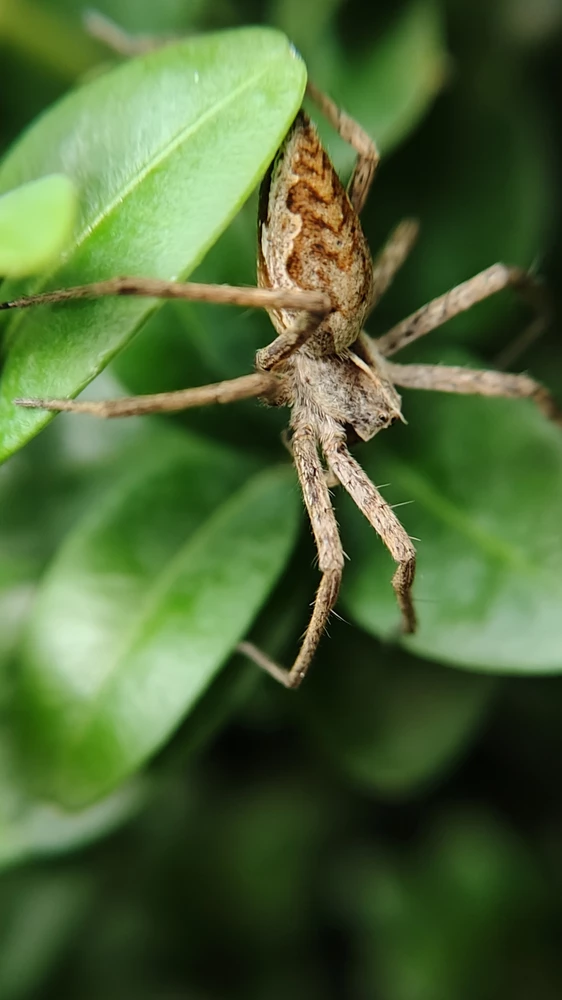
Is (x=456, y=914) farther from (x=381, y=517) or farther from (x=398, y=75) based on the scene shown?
(x=398, y=75)

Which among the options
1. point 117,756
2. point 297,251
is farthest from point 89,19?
point 117,756

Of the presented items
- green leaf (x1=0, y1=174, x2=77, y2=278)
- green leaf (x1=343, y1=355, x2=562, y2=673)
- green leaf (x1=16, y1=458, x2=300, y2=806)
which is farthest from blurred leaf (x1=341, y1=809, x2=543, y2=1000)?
green leaf (x1=0, y1=174, x2=77, y2=278)

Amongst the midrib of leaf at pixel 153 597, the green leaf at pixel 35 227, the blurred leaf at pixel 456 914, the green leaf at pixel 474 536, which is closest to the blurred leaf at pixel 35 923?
the blurred leaf at pixel 456 914

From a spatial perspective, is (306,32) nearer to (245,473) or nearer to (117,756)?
(245,473)

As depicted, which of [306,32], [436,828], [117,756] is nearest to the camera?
[117,756]

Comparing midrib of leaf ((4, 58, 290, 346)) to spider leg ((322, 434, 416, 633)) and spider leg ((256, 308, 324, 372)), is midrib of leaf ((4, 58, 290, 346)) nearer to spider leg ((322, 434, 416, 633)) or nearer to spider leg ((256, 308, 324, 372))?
spider leg ((256, 308, 324, 372))

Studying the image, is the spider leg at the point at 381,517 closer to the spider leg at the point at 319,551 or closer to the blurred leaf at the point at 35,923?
the spider leg at the point at 319,551

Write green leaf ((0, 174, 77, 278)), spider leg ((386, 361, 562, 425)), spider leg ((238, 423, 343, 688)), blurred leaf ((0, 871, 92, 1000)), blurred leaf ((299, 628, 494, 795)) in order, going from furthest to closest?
blurred leaf ((0, 871, 92, 1000))
blurred leaf ((299, 628, 494, 795))
spider leg ((386, 361, 562, 425))
spider leg ((238, 423, 343, 688))
green leaf ((0, 174, 77, 278))
